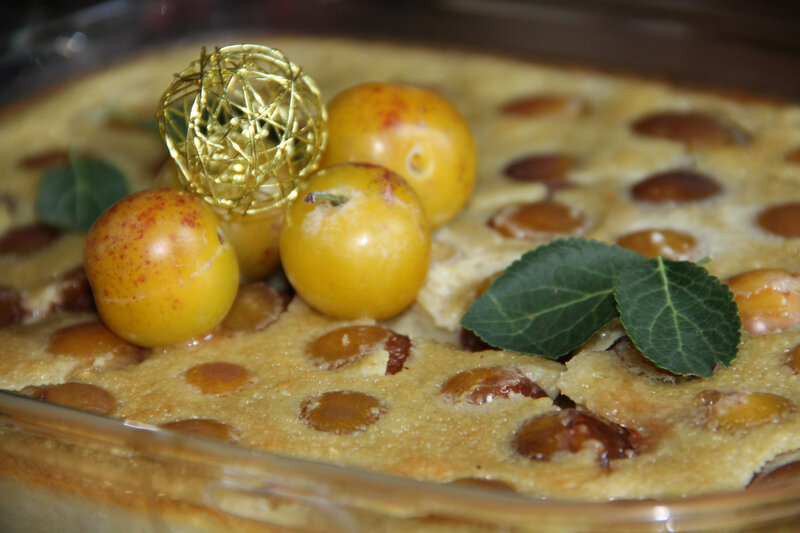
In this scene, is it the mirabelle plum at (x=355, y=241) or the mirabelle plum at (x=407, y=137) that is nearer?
the mirabelle plum at (x=355, y=241)

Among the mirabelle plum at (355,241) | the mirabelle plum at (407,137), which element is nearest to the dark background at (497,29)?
the mirabelle plum at (407,137)

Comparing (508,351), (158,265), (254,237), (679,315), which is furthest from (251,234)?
(679,315)

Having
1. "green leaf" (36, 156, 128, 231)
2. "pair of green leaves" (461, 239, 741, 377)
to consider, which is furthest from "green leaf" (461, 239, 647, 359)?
"green leaf" (36, 156, 128, 231)

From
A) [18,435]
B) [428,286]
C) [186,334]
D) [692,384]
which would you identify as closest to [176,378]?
[186,334]

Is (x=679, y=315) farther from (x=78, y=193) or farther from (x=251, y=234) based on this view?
(x=78, y=193)

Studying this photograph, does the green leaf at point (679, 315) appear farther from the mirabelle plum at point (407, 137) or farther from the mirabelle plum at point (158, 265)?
the mirabelle plum at point (158, 265)

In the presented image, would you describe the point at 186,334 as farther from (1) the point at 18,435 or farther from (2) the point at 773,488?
(2) the point at 773,488
